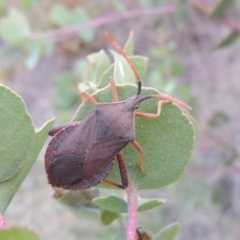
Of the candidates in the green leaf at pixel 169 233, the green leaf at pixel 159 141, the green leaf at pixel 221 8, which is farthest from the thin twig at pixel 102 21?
the green leaf at pixel 169 233

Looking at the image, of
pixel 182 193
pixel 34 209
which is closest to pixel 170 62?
pixel 182 193

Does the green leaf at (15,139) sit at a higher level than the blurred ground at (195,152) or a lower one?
higher

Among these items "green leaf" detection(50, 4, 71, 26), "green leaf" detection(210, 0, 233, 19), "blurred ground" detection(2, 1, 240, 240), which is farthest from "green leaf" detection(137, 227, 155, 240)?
"green leaf" detection(50, 4, 71, 26)

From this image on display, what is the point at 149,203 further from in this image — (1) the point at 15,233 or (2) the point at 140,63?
(1) the point at 15,233

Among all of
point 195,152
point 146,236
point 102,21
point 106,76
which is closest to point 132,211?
point 146,236

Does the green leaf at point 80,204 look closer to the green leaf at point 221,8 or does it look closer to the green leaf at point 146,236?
the green leaf at point 146,236

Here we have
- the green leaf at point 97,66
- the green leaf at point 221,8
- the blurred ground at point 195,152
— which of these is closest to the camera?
the green leaf at point 97,66

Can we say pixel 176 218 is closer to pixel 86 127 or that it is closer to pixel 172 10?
pixel 172 10
